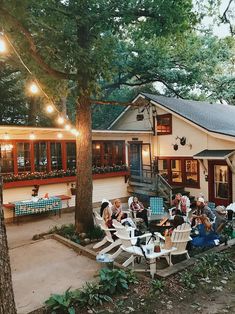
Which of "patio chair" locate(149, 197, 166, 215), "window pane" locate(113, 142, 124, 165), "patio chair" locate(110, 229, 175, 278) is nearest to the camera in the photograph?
"patio chair" locate(110, 229, 175, 278)

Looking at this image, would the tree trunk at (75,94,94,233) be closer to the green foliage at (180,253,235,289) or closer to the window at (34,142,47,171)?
the green foliage at (180,253,235,289)

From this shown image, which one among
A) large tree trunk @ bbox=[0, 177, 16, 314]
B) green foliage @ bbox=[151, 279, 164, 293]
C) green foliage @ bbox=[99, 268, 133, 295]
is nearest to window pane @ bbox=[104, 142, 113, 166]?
green foliage @ bbox=[99, 268, 133, 295]

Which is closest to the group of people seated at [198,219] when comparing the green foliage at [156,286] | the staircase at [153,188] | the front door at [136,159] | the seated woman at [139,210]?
the seated woman at [139,210]

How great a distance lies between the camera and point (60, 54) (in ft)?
27.1

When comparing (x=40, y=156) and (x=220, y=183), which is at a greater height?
(x=40, y=156)

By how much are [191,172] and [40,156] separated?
7.74 m

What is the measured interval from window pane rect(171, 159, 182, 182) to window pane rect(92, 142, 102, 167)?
4.19m

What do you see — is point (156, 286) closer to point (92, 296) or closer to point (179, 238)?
point (92, 296)

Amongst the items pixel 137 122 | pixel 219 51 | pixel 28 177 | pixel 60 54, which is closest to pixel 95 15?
pixel 60 54

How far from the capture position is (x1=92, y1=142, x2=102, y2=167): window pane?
14.2 m

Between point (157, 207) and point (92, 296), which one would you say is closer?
point (92, 296)

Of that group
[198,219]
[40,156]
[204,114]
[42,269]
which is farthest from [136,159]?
[42,269]

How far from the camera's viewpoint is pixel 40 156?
12.4 metres

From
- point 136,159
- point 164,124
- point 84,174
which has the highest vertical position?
point 164,124
